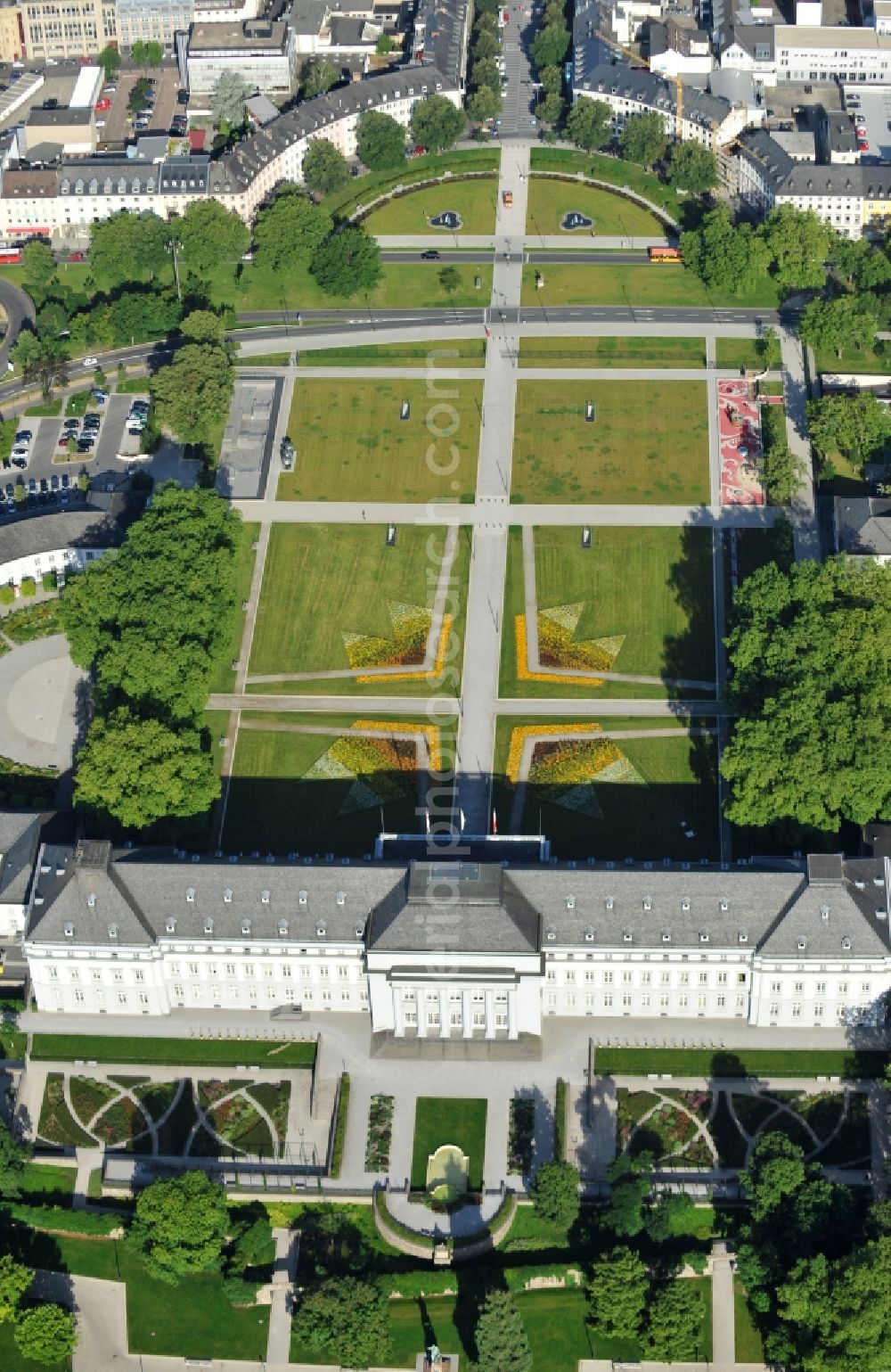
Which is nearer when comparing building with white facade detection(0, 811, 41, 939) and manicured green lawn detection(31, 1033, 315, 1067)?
manicured green lawn detection(31, 1033, 315, 1067)

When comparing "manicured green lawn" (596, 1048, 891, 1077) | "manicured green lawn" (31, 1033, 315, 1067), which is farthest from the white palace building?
"manicured green lawn" (31, 1033, 315, 1067)

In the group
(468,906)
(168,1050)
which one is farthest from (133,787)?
(468,906)

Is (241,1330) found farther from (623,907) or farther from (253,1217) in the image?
(623,907)

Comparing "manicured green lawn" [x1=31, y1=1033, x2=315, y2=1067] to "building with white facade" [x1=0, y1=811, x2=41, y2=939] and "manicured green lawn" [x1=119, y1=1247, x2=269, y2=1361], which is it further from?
"manicured green lawn" [x1=119, y1=1247, x2=269, y2=1361]

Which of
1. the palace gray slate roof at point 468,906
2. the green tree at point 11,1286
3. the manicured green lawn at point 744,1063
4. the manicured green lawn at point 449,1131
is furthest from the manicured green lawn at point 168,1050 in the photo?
the manicured green lawn at point 744,1063

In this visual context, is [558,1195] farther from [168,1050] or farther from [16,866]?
[16,866]

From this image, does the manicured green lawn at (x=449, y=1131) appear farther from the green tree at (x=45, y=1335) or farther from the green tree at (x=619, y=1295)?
the green tree at (x=45, y=1335)
